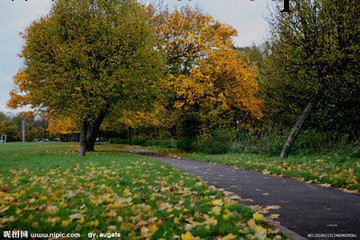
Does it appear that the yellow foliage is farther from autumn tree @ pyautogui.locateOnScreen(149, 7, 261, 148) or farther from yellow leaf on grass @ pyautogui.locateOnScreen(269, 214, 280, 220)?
yellow leaf on grass @ pyautogui.locateOnScreen(269, 214, 280, 220)

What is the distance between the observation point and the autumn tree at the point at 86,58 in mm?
17438

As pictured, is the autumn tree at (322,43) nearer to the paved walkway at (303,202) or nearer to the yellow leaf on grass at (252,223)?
the paved walkway at (303,202)

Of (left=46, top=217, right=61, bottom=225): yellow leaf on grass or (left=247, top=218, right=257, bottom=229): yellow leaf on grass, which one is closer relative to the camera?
(left=46, top=217, right=61, bottom=225): yellow leaf on grass

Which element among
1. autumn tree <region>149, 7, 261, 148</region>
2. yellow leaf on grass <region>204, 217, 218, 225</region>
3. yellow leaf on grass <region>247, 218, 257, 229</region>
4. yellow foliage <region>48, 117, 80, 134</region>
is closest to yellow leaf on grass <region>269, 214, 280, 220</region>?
yellow leaf on grass <region>247, 218, 257, 229</region>

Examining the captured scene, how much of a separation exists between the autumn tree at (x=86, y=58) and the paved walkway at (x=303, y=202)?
1106 cm

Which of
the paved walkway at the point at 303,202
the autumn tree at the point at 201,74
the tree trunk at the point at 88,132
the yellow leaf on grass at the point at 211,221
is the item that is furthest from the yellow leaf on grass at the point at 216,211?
the autumn tree at the point at 201,74

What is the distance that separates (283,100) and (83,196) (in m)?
18.5

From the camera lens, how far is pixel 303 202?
5930mm

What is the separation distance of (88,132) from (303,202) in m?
20.8

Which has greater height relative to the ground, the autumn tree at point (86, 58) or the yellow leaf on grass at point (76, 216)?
the autumn tree at point (86, 58)

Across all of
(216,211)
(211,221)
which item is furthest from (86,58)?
(211,221)

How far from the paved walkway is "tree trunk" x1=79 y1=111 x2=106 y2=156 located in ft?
39.6

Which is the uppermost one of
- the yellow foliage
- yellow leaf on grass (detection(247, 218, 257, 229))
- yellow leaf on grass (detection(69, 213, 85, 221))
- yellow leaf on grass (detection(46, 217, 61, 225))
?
the yellow foliage

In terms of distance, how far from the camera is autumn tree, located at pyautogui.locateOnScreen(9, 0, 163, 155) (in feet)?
57.2
